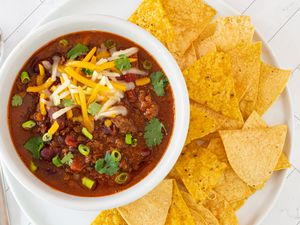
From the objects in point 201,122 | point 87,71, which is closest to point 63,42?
point 87,71

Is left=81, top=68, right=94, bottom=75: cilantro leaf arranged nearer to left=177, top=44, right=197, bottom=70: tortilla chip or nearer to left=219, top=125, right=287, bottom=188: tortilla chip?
left=177, top=44, right=197, bottom=70: tortilla chip

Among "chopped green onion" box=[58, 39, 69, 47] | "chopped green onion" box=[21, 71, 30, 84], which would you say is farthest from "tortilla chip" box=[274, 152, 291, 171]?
"chopped green onion" box=[21, 71, 30, 84]

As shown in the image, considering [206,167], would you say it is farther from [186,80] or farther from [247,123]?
[186,80]

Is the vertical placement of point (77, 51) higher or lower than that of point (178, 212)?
higher

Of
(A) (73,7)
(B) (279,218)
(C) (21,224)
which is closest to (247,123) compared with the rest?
(B) (279,218)

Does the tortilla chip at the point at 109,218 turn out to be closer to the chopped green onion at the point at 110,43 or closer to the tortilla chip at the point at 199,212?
the tortilla chip at the point at 199,212

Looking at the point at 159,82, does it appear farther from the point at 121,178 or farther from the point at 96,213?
the point at 96,213
